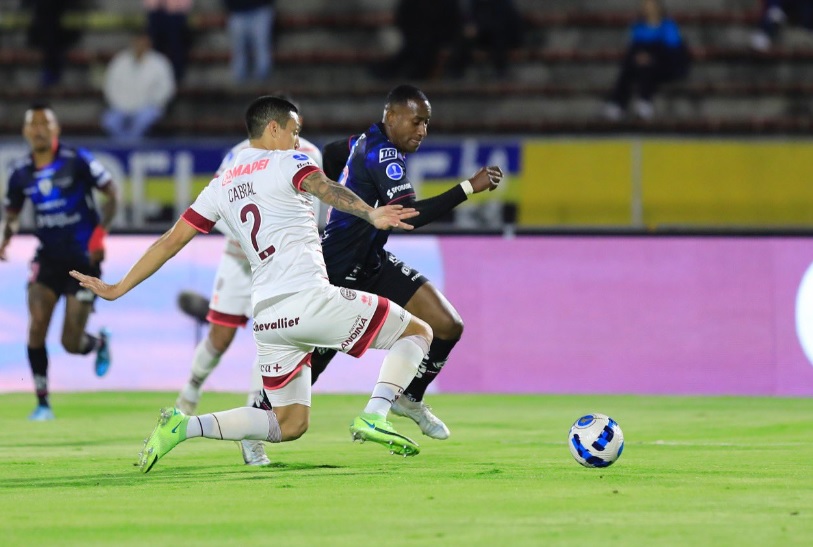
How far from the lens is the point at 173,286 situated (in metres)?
15.3

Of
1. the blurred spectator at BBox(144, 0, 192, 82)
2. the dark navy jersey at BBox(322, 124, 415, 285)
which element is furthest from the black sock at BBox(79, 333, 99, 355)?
the blurred spectator at BBox(144, 0, 192, 82)

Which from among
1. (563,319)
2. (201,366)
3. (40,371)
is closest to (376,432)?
(201,366)

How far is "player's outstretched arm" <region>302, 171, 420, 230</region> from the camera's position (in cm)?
766

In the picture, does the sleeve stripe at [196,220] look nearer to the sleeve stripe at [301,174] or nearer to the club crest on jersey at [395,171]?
the sleeve stripe at [301,174]

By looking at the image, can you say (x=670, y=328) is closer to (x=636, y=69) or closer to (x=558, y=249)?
(x=558, y=249)

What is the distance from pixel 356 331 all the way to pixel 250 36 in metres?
13.3

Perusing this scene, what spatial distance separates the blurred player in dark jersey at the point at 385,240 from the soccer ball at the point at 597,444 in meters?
1.43

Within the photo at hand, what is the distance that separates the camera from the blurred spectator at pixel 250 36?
20.6 m

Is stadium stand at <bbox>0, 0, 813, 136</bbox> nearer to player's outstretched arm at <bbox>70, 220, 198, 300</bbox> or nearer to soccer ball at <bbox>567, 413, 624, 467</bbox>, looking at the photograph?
soccer ball at <bbox>567, 413, 624, 467</bbox>

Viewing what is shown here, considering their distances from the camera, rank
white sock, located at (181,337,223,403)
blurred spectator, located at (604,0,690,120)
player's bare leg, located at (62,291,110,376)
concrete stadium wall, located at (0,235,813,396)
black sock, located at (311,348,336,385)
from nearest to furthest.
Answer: black sock, located at (311,348,336,385) < white sock, located at (181,337,223,403) < player's bare leg, located at (62,291,110,376) < concrete stadium wall, located at (0,235,813,396) < blurred spectator, located at (604,0,690,120)

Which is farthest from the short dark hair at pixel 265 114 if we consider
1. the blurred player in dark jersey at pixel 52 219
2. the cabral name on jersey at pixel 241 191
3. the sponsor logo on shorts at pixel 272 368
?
the blurred player in dark jersey at pixel 52 219

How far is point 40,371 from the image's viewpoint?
1266 centimetres

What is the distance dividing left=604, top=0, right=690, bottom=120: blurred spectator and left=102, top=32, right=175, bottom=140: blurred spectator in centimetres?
579

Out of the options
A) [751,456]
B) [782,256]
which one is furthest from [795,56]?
[751,456]
